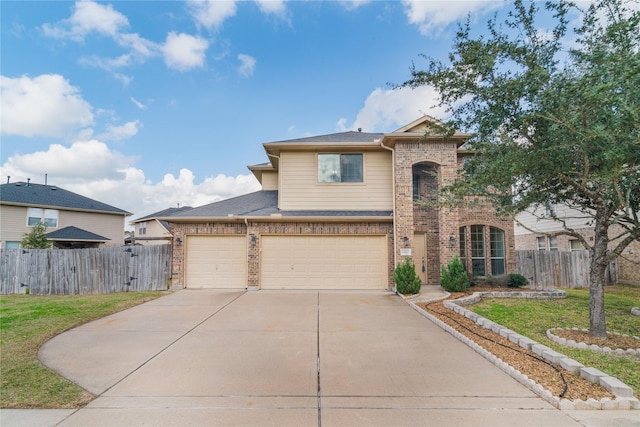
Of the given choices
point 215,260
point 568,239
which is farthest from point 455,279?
point 568,239

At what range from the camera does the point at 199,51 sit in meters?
12.4

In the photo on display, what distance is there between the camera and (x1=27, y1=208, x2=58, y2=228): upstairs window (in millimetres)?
19448

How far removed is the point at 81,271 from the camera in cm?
1145

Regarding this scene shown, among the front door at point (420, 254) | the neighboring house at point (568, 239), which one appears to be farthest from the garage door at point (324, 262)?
the neighboring house at point (568, 239)

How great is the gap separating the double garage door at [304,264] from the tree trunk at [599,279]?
6365 millimetres

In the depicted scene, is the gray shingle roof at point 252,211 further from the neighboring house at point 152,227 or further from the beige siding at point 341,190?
the neighboring house at point 152,227

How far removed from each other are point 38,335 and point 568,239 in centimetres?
2039

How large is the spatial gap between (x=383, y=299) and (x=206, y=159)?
12368mm

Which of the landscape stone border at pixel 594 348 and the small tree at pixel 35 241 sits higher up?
the small tree at pixel 35 241

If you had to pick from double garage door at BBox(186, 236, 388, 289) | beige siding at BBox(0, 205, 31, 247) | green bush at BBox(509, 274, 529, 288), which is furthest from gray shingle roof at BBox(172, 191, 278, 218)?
beige siding at BBox(0, 205, 31, 247)

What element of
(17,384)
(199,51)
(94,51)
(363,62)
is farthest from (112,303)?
(363,62)

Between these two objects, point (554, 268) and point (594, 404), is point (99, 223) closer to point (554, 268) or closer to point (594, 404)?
point (594, 404)

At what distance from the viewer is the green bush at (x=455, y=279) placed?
33.2 feet

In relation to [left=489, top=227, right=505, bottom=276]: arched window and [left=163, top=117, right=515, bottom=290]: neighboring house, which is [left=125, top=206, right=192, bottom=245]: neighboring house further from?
[left=489, top=227, right=505, bottom=276]: arched window
